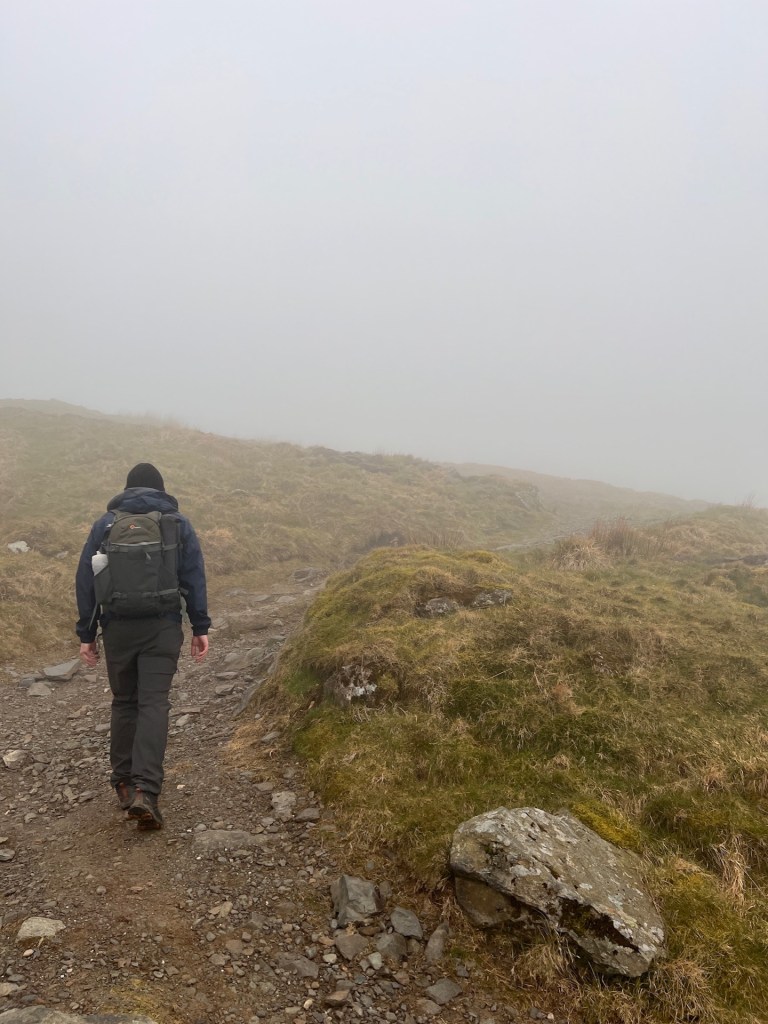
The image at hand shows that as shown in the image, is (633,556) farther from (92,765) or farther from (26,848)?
(26,848)

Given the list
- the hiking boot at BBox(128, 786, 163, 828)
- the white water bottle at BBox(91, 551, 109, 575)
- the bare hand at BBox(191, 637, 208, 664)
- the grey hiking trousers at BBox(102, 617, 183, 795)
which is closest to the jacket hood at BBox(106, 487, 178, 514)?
the white water bottle at BBox(91, 551, 109, 575)

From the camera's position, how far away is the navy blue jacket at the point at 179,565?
22.4 ft

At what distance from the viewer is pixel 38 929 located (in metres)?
4.76

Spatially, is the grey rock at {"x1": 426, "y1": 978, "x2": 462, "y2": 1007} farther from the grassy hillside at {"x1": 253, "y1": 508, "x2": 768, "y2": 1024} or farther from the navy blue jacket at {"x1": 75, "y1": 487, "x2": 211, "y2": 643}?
the navy blue jacket at {"x1": 75, "y1": 487, "x2": 211, "y2": 643}

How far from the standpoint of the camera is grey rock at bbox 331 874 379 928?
5156mm

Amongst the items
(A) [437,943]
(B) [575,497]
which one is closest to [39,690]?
(A) [437,943]

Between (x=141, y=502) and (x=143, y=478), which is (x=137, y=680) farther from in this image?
(x=143, y=478)

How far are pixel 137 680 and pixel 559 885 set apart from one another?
16.2 ft

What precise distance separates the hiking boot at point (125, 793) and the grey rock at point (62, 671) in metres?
5.56

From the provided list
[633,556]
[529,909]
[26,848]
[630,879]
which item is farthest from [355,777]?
[633,556]

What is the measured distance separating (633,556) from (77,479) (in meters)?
23.6

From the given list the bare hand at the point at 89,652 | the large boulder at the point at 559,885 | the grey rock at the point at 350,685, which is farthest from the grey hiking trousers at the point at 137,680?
the large boulder at the point at 559,885

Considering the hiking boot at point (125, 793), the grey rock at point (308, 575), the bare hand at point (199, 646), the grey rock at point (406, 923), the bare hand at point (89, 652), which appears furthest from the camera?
the grey rock at point (308, 575)

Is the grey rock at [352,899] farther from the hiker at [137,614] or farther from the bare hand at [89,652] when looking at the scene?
the bare hand at [89,652]
